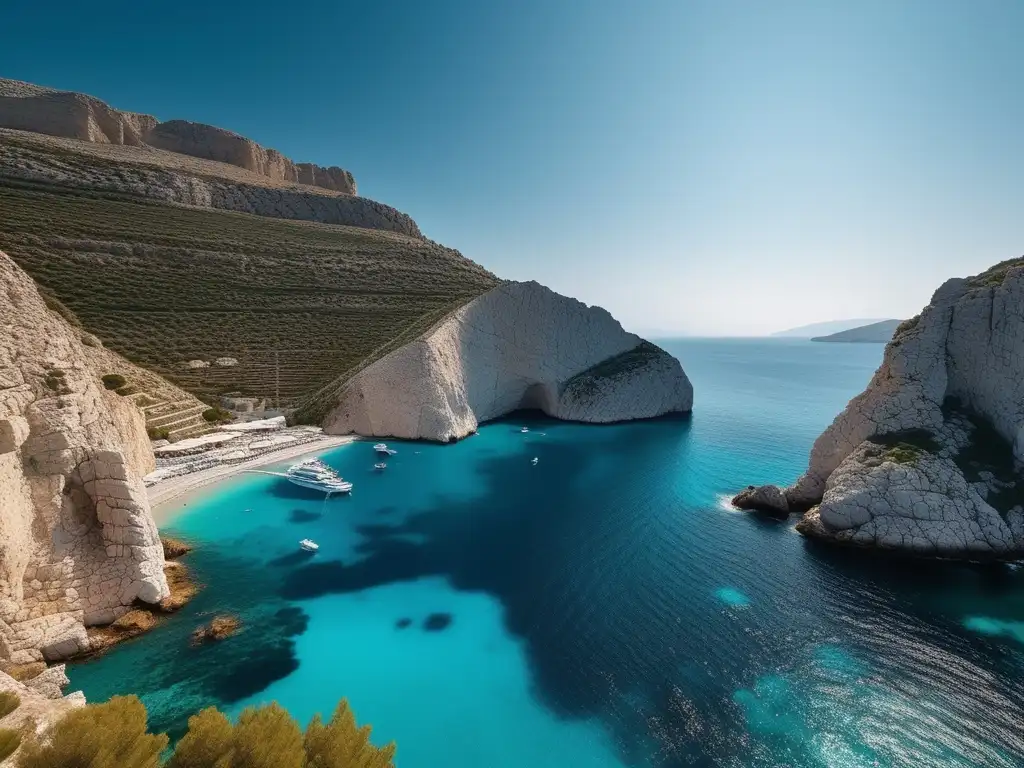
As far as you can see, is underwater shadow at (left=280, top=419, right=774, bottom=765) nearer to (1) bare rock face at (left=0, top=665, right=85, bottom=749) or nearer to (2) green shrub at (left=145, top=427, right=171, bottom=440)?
(1) bare rock face at (left=0, top=665, right=85, bottom=749)

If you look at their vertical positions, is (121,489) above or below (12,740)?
above

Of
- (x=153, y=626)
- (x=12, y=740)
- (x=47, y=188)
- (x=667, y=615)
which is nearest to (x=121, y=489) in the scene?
(x=153, y=626)

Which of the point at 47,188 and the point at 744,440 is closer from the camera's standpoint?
the point at 744,440

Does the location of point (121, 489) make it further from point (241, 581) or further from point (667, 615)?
point (667, 615)

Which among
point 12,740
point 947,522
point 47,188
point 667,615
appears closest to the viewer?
point 12,740

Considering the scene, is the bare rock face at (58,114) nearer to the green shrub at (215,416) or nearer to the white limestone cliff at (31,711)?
the green shrub at (215,416)

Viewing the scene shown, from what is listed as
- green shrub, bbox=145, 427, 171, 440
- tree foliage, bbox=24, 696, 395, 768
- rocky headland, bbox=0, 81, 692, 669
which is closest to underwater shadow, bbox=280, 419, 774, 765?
rocky headland, bbox=0, 81, 692, 669

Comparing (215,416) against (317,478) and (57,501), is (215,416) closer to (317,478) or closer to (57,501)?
(317,478)

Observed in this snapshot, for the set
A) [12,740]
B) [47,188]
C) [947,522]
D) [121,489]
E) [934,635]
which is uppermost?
[47,188]
